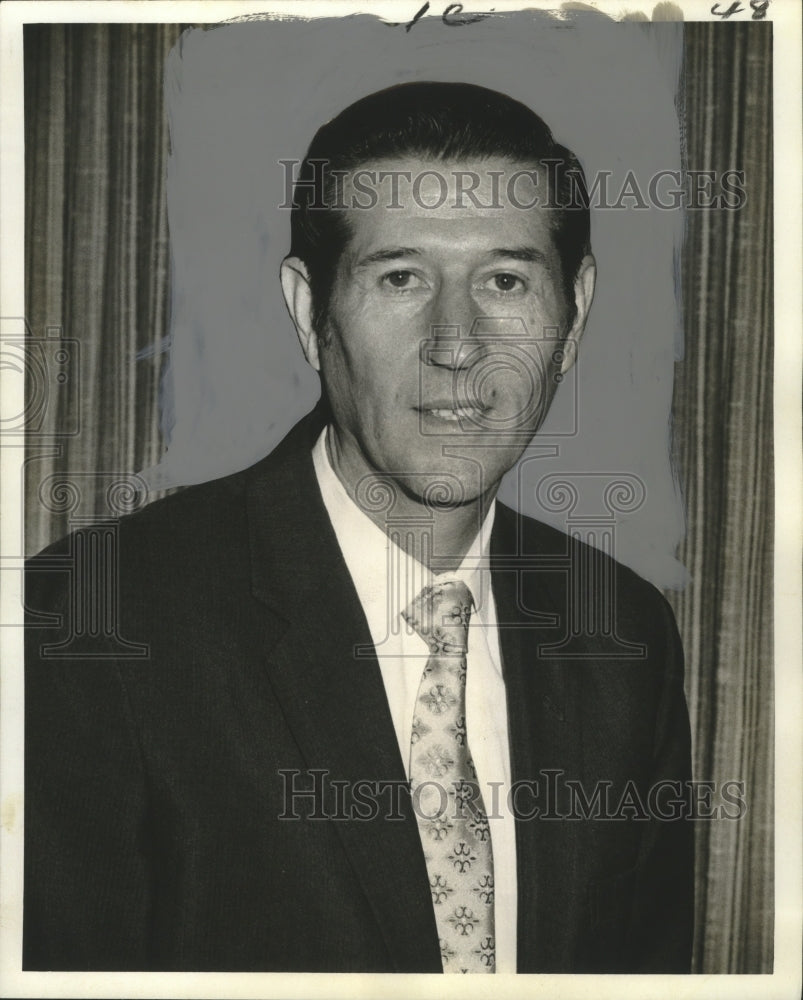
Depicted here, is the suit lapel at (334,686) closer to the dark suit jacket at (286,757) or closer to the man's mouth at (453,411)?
the dark suit jacket at (286,757)

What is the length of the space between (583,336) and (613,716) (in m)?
0.57

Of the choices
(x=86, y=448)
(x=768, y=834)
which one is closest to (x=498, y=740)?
(x=768, y=834)

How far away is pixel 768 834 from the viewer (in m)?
1.54

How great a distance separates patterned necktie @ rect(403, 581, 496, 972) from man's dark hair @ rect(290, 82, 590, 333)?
1.58 ft

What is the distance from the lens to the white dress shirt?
1.47 m

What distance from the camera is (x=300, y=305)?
1.49 m

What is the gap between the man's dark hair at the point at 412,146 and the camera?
1.48m

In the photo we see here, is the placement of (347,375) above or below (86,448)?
above

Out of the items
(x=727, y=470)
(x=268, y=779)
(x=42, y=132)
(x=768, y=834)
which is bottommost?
(x=768, y=834)

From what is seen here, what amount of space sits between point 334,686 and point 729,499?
0.66 m

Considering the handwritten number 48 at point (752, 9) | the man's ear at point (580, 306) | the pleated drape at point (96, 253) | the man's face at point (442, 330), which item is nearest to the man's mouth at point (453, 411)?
the man's face at point (442, 330)

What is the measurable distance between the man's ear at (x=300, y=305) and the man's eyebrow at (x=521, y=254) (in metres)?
0.28

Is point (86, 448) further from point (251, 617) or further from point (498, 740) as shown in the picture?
point (498, 740)

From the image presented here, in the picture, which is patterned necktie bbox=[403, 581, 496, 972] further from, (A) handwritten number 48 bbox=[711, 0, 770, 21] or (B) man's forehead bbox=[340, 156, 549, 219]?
(A) handwritten number 48 bbox=[711, 0, 770, 21]
